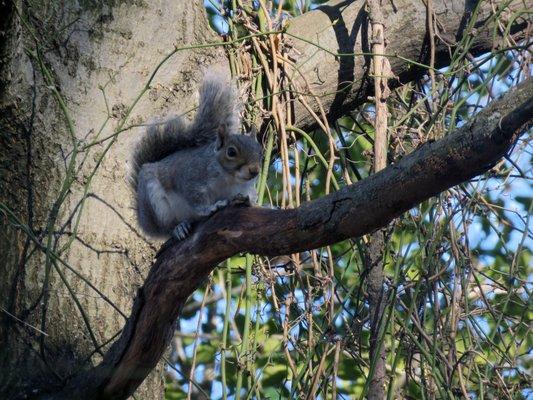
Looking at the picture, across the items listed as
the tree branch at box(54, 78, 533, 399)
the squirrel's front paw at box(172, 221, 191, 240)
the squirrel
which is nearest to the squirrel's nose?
the squirrel

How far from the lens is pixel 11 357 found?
1810mm

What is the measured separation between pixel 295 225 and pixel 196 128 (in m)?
0.88

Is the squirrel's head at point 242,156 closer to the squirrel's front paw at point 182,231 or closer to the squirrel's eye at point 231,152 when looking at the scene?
the squirrel's eye at point 231,152

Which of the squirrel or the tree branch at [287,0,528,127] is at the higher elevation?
the tree branch at [287,0,528,127]

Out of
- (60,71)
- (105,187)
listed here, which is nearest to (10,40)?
(60,71)

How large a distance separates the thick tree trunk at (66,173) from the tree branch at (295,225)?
13 centimetres

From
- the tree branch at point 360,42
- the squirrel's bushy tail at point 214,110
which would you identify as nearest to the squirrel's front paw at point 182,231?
the squirrel's bushy tail at point 214,110

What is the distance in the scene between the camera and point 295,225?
145 cm

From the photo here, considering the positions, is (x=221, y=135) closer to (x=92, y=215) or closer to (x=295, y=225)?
(x=92, y=215)

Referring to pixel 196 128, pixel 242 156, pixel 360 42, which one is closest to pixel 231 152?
pixel 242 156

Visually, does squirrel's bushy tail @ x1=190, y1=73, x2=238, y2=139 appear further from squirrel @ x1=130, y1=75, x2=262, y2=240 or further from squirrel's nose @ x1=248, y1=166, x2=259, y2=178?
squirrel's nose @ x1=248, y1=166, x2=259, y2=178

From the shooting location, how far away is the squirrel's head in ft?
6.93

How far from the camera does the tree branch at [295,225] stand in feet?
4.02

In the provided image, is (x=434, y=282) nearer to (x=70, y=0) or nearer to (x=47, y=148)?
(x=47, y=148)
